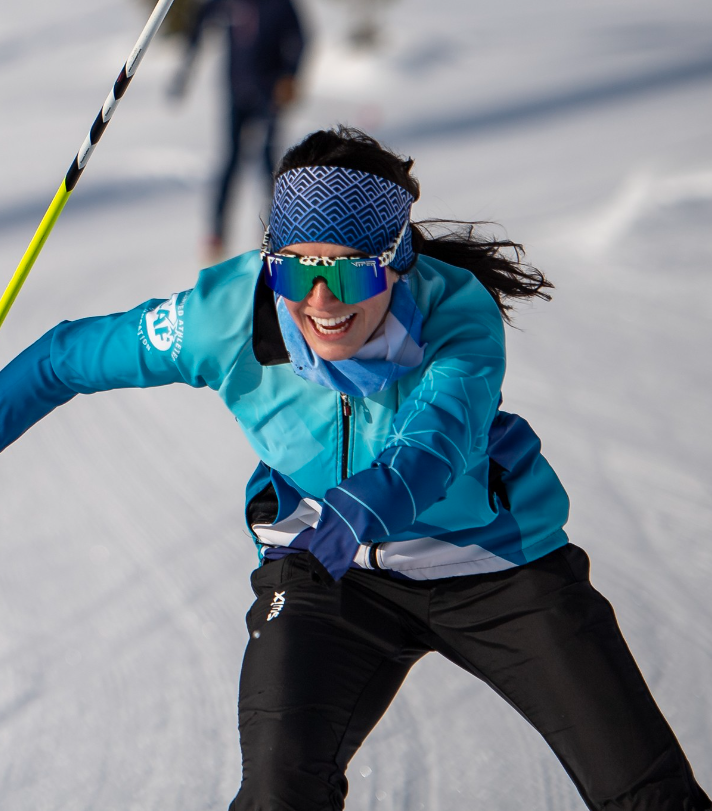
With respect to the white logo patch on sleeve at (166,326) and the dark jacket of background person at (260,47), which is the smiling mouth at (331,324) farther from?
the dark jacket of background person at (260,47)

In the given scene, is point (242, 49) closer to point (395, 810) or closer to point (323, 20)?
point (395, 810)

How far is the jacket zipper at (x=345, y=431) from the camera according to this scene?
184 centimetres

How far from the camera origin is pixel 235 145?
530cm

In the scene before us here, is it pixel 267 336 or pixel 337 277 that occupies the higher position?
pixel 337 277

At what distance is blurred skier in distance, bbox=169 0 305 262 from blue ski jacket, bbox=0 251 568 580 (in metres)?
3.46

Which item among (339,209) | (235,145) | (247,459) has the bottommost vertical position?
(247,459)

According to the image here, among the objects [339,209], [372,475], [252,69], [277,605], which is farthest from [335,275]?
[252,69]

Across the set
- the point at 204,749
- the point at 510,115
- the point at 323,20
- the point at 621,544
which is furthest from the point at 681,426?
the point at 323,20

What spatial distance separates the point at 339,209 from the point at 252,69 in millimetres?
3745

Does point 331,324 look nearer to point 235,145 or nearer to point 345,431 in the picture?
point 345,431

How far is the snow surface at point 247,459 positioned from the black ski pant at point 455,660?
623mm

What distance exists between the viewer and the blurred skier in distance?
16.8 feet

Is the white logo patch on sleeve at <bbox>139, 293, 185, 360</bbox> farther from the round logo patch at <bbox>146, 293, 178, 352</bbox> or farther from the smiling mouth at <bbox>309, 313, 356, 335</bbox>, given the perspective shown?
the smiling mouth at <bbox>309, 313, 356, 335</bbox>

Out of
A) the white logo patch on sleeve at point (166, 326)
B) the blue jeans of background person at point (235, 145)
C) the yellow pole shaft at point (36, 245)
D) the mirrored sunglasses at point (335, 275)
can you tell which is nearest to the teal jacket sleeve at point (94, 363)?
the white logo patch on sleeve at point (166, 326)
